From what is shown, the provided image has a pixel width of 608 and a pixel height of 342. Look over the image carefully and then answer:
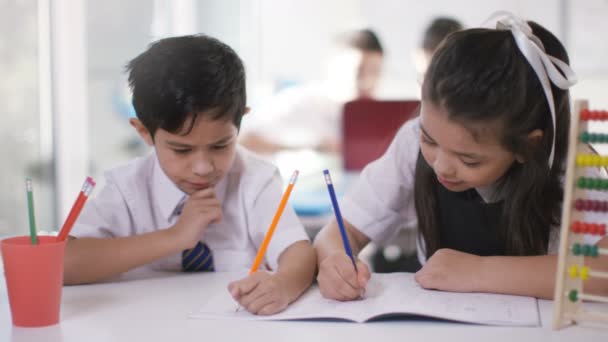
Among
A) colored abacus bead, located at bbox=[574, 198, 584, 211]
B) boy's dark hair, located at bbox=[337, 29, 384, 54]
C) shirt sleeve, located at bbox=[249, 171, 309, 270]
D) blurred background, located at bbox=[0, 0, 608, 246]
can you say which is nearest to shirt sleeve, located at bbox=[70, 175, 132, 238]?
shirt sleeve, located at bbox=[249, 171, 309, 270]

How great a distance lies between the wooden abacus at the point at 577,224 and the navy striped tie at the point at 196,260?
708 mm

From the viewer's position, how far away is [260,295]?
3.44ft

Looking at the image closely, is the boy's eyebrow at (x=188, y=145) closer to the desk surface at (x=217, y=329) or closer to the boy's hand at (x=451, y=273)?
the desk surface at (x=217, y=329)

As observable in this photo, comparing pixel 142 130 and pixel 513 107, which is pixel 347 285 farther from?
pixel 142 130

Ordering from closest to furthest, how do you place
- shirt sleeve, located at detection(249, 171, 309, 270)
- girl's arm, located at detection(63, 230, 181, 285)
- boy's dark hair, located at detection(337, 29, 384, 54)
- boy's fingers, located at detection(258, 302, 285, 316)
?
boy's fingers, located at detection(258, 302, 285, 316) → girl's arm, located at detection(63, 230, 181, 285) → shirt sleeve, located at detection(249, 171, 309, 270) → boy's dark hair, located at detection(337, 29, 384, 54)

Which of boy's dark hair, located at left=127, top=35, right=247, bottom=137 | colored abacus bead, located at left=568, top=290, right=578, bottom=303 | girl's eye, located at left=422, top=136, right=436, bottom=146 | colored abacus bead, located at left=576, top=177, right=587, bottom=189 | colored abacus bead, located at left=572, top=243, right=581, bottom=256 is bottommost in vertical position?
colored abacus bead, located at left=568, top=290, right=578, bottom=303

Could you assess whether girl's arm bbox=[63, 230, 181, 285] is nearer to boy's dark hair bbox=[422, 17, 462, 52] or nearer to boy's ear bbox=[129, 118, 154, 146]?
boy's ear bbox=[129, 118, 154, 146]

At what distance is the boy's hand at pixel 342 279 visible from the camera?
110cm

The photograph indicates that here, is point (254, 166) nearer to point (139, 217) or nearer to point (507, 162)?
point (139, 217)

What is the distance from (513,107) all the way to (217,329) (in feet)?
1.86

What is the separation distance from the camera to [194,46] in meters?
1.35

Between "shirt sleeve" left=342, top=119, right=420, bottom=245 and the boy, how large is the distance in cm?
15

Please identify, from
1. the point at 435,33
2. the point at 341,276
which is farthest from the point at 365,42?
the point at 341,276

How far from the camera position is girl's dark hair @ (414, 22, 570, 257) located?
1.13 metres
